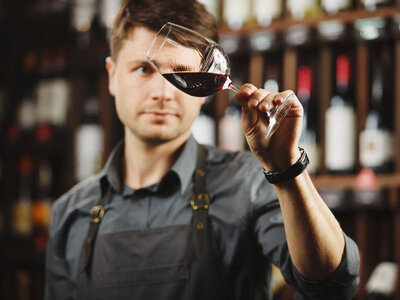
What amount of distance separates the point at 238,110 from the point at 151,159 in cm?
108

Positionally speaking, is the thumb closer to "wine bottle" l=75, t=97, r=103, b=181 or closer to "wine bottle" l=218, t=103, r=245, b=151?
"wine bottle" l=218, t=103, r=245, b=151

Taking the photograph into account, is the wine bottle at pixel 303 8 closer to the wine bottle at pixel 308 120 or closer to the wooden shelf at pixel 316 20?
the wooden shelf at pixel 316 20

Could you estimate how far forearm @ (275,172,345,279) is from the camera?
771 mm

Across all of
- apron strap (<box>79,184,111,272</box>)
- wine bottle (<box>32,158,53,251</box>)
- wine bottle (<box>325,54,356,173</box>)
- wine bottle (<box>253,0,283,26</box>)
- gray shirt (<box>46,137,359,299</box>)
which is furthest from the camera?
wine bottle (<box>32,158,53,251</box>)

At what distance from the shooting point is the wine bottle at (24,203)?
254 cm

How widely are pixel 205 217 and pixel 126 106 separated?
0.33 metres

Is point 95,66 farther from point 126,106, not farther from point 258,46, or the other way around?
point 126,106

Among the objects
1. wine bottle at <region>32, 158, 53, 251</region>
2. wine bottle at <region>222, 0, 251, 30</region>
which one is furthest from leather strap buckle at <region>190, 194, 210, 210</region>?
wine bottle at <region>32, 158, 53, 251</region>

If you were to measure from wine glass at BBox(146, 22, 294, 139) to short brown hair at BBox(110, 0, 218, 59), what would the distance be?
0.87ft

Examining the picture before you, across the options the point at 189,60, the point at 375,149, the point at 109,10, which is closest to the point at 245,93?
the point at 189,60

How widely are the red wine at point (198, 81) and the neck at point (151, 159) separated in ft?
1.20

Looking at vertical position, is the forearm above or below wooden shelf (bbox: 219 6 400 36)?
below

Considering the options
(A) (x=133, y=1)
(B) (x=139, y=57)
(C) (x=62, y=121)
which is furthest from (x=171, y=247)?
(C) (x=62, y=121)

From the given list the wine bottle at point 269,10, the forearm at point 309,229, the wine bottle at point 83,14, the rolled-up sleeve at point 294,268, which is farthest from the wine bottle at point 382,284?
the wine bottle at point 83,14
